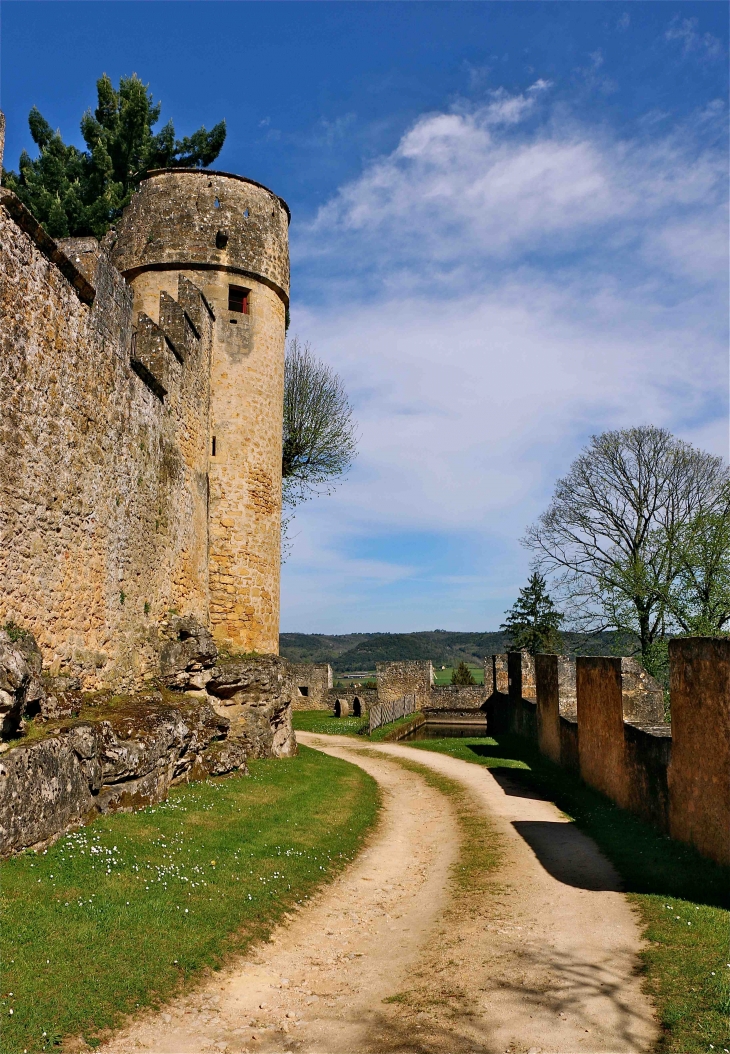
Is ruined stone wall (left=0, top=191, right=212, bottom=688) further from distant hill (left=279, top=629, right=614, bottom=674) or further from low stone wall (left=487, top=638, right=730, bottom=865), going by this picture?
distant hill (left=279, top=629, right=614, bottom=674)

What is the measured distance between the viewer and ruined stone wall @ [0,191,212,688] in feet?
25.8

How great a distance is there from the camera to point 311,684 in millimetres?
36844

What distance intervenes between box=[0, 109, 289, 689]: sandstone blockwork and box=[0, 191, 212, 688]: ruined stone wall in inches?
1.1

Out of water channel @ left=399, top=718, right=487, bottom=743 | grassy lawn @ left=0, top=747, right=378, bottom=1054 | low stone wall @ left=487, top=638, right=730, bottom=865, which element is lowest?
water channel @ left=399, top=718, right=487, bottom=743

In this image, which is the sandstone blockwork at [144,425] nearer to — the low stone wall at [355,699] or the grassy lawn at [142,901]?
the grassy lawn at [142,901]

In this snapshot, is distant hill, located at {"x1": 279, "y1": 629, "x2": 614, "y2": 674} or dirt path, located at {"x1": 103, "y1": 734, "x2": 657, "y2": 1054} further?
distant hill, located at {"x1": 279, "y1": 629, "x2": 614, "y2": 674}

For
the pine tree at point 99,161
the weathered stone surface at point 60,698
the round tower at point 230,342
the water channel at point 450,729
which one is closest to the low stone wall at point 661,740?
the round tower at point 230,342

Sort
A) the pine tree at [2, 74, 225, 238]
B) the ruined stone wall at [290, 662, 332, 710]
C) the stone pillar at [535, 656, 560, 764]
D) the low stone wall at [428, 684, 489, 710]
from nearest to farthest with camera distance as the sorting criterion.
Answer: the stone pillar at [535, 656, 560, 764] → the pine tree at [2, 74, 225, 238] → the low stone wall at [428, 684, 489, 710] → the ruined stone wall at [290, 662, 332, 710]

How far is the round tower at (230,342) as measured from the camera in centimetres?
1593

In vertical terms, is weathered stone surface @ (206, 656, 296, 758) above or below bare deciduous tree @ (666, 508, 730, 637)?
below

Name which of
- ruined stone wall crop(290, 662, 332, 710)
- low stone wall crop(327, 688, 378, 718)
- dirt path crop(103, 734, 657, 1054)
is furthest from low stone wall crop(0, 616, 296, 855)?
ruined stone wall crop(290, 662, 332, 710)

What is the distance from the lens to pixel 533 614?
47.7 m

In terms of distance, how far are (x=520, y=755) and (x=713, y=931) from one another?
44.3 feet

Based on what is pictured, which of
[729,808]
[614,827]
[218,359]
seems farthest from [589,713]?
[218,359]
